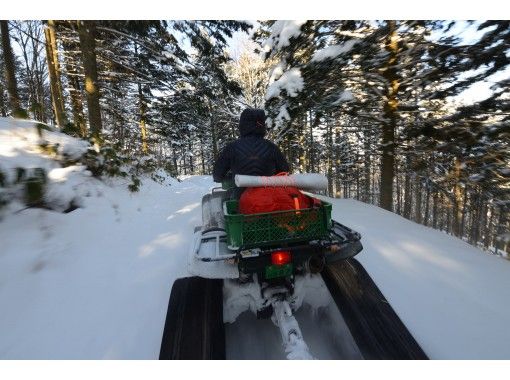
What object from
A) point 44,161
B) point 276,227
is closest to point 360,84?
point 276,227

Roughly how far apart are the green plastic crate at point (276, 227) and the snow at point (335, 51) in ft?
15.3

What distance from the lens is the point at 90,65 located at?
8.07 metres

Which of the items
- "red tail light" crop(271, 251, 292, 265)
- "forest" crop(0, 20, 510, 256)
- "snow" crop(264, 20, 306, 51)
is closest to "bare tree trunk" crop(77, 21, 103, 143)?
"forest" crop(0, 20, 510, 256)

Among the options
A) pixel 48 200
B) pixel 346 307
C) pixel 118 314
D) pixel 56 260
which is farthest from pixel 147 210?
pixel 346 307

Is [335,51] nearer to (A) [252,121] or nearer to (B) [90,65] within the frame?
(A) [252,121]

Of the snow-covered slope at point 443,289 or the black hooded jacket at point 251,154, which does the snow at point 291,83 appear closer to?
the black hooded jacket at point 251,154

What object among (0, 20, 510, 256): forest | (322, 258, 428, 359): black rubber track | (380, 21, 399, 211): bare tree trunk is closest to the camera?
(322, 258, 428, 359): black rubber track

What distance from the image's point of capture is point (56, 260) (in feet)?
10.2

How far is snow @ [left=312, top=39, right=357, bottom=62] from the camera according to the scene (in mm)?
5882

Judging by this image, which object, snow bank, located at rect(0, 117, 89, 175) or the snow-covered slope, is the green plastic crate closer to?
the snow-covered slope

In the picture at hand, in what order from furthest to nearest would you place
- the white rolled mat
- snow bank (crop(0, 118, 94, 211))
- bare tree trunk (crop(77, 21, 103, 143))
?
bare tree trunk (crop(77, 21, 103, 143))
snow bank (crop(0, 118, 94, 211))
the white rolled mat

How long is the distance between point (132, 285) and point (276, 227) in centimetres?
175

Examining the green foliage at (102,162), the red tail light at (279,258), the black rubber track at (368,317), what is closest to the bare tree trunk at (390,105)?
the black rubber track at (368,317)

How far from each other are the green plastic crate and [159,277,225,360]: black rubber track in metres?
0.65
